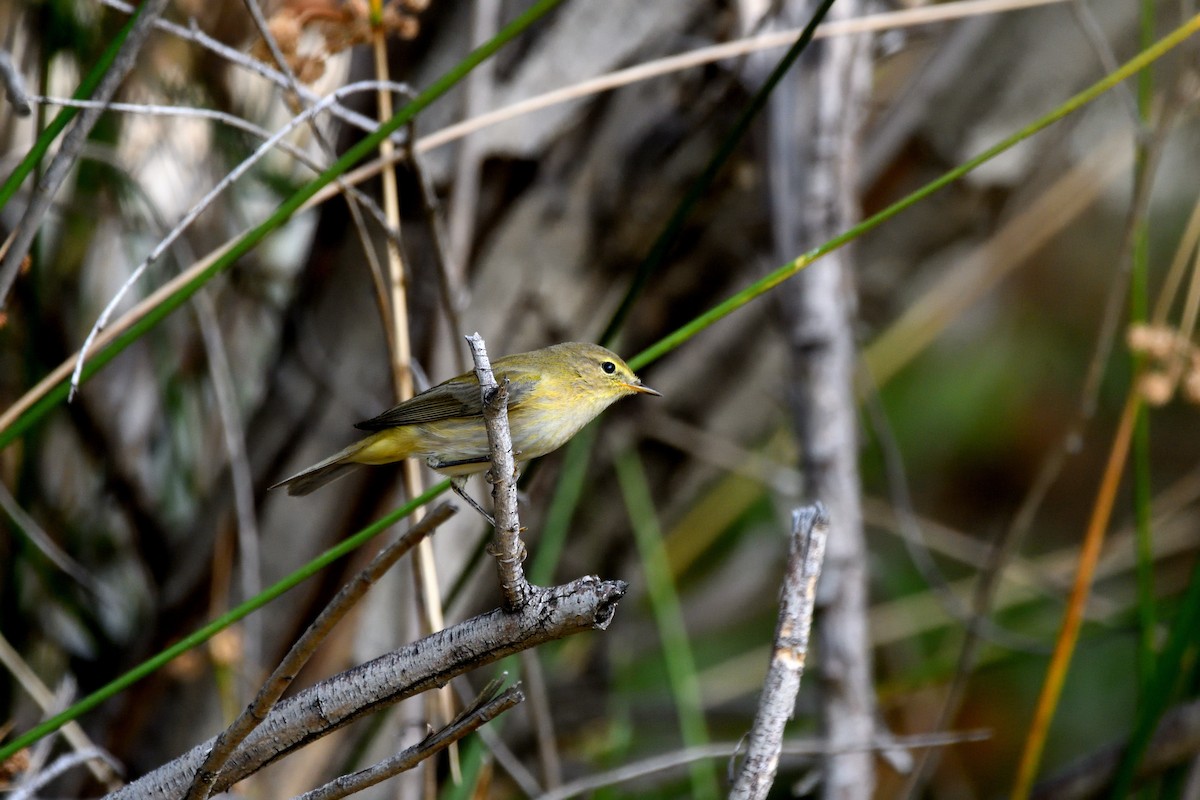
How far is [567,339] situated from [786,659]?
1.64 metres

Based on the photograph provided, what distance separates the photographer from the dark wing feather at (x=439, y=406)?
5.67 ft

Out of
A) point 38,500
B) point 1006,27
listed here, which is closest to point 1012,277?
point 1006,27

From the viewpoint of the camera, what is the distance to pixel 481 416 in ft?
5.77

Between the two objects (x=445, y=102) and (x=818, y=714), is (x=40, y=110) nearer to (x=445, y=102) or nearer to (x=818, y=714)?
(x=445, y=102)

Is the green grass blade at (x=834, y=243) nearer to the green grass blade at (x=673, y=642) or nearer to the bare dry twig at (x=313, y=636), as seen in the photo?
the bare dry twig at (x=313, y=636)

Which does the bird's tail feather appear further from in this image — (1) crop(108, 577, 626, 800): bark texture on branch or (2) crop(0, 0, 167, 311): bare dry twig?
(1) crop(108, 577, 626, 800): bark texture on branch

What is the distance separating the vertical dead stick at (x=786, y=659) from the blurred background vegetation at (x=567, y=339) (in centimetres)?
75

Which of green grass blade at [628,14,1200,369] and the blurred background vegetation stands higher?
the blurred background vegetation

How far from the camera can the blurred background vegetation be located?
2326 mm

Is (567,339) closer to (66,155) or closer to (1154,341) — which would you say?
(1154,341)

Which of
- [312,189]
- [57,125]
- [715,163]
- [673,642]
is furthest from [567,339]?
[57,125]

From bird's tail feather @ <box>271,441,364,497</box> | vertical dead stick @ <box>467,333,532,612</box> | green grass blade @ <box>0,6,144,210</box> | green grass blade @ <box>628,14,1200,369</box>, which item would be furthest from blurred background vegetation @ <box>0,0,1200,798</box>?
vertical dead stick @ <box>467,333,532,612</box>

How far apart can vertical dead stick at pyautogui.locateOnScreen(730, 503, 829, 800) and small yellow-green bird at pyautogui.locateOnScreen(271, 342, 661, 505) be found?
2.19 ft

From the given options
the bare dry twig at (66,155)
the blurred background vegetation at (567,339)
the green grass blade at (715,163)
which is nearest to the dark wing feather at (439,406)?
the blurred background vegetation at (567,339)
